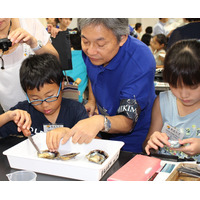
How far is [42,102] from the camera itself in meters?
1.44

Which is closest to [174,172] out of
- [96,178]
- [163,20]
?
[96,178]

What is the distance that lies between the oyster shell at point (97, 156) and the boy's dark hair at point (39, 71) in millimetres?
543

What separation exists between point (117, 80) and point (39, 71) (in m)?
0.46

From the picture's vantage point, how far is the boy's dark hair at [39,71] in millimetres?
1454

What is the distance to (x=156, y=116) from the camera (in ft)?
4.91

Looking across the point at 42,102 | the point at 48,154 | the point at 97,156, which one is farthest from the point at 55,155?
the point at 42,102

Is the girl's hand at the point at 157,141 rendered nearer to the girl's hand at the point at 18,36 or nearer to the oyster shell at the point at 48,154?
the oyster shell at the point at 48,154

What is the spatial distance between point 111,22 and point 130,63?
0.93 feet

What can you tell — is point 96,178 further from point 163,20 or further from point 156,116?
point 163,20

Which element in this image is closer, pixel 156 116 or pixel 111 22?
pixel 111 22

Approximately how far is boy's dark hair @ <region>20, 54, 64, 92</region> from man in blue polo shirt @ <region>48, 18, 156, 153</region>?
24cm

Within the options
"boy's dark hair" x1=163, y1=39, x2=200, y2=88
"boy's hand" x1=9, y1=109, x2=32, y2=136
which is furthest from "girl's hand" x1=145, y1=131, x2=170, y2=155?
"boy's hand" x1=9, y1=109, x2=32, y2=136

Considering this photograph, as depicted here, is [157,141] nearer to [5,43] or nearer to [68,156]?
[68,156]

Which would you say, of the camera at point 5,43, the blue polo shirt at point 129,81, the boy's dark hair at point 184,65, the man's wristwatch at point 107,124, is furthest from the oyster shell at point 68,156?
the camera at point 5,43
